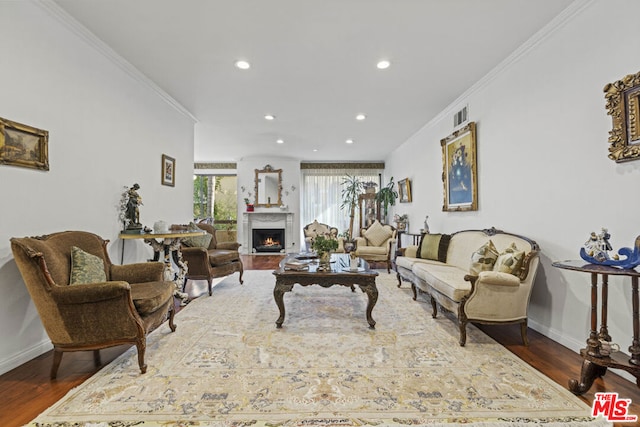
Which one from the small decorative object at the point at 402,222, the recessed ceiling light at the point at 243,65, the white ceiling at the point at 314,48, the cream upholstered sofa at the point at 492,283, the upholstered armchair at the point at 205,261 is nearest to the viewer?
the white ceiling at the point at 314,48

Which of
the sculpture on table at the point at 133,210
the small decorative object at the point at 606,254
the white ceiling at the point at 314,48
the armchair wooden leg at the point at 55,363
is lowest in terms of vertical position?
the armchair wooden leg at the point at 55,363

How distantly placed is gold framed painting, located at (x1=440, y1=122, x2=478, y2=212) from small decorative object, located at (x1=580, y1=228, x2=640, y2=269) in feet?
6.50

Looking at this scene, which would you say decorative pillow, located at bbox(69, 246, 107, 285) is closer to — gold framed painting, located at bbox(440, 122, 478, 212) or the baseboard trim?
the baseboard trim

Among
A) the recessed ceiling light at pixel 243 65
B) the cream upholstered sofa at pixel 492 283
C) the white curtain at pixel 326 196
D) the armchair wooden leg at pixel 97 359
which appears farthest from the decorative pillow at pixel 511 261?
the white curtain at pixel 326 196

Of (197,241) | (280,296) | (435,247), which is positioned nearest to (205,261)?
(197,241)

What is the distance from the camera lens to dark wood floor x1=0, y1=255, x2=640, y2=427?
1.71 m

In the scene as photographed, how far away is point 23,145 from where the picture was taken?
2.25 meters

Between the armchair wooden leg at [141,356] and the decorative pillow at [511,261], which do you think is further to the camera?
the decorative pillow at [511,261]

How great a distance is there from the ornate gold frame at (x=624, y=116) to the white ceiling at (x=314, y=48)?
2.97 feet

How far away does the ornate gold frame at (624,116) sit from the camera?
6.42ft

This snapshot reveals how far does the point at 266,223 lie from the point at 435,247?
5646mm

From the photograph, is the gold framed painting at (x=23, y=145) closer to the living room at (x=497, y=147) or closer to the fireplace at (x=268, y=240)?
the living room at (x=497, y=147)

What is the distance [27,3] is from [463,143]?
492 cm

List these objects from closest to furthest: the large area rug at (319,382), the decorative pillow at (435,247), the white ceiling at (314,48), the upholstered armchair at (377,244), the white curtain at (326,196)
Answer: the large area rug at (319,382), the white ceiling at (314,48), the decorative pillow at (435,247), the upholstered armchair at (377,244), the white curtain at (326,196)
